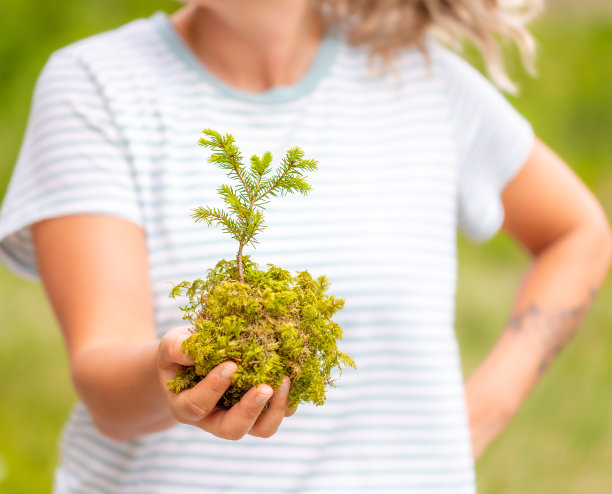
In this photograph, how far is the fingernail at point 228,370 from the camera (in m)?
0.88

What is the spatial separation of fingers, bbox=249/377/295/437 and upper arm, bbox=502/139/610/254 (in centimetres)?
109

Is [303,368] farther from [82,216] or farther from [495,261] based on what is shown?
[495,261]

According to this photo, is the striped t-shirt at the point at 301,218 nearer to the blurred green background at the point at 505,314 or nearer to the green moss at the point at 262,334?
the green moss at the point at 262,334

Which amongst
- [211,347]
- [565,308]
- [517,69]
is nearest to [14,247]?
[211,347]

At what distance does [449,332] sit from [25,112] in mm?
3857

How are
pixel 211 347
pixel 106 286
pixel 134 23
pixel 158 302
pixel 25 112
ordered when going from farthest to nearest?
pixel 25 112 → pixel 134 23 → pixel 158 302 → pixel 106 286 → pixel 211 347

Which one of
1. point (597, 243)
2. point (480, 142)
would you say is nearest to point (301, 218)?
point (480, 142)

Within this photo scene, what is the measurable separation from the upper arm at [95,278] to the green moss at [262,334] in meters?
0.39

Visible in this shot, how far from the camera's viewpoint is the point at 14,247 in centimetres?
153

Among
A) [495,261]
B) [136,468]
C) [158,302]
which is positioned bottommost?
[495,261]

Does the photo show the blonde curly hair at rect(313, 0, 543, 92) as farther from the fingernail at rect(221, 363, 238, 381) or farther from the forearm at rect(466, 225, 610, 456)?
the fingernail at rect(221, 363, 238, 381)

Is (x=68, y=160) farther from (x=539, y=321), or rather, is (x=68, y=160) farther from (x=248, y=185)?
(x=539, y=321)

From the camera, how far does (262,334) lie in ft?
2.97

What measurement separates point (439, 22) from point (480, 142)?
312mm
